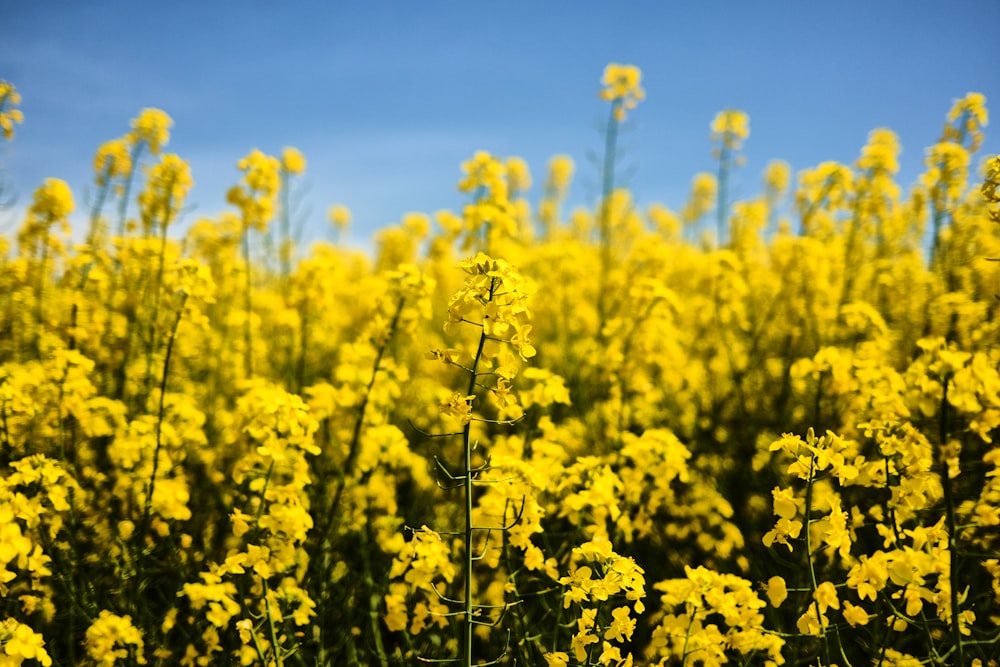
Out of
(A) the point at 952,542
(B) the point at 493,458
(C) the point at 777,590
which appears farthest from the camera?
(B) the point at 493,458

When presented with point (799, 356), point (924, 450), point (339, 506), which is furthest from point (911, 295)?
point (339, 506)

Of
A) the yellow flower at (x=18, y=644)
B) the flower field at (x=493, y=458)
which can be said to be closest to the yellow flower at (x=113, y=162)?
the flower field at (x=493, y=458)

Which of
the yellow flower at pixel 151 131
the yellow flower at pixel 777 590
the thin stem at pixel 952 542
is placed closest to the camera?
the yellow flower at pixel 777 590

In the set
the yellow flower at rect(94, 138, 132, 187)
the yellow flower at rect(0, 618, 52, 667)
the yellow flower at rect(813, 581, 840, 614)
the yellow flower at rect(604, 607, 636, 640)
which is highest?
the yellow flower at rect(94, 138, 132, 187)

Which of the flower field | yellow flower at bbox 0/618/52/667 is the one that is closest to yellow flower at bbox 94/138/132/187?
the flower field

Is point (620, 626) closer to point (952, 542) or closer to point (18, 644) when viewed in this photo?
point (952, 542)

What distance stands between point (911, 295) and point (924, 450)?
337 cm

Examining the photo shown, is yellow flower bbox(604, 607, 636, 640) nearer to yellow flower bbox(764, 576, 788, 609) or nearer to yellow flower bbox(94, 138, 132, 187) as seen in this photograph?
yellow flower bbox(764, 576, 788, 609)

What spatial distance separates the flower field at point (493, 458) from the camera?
6.16 feet

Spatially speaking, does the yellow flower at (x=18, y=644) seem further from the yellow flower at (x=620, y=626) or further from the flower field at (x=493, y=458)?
the yellow flower at (x=620, y=626)

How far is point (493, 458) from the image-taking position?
7.53ft

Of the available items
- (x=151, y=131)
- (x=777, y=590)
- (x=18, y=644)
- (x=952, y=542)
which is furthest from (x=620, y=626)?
(x=151, y=131)

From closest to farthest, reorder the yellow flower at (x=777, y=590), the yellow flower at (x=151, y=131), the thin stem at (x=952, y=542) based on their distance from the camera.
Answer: the yellow flower at (x=777, y=590) → the thin stem at (x=952, y=542) → the yellow flower at (x=151, y=131)

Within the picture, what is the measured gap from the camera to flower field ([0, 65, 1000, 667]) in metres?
1.88
